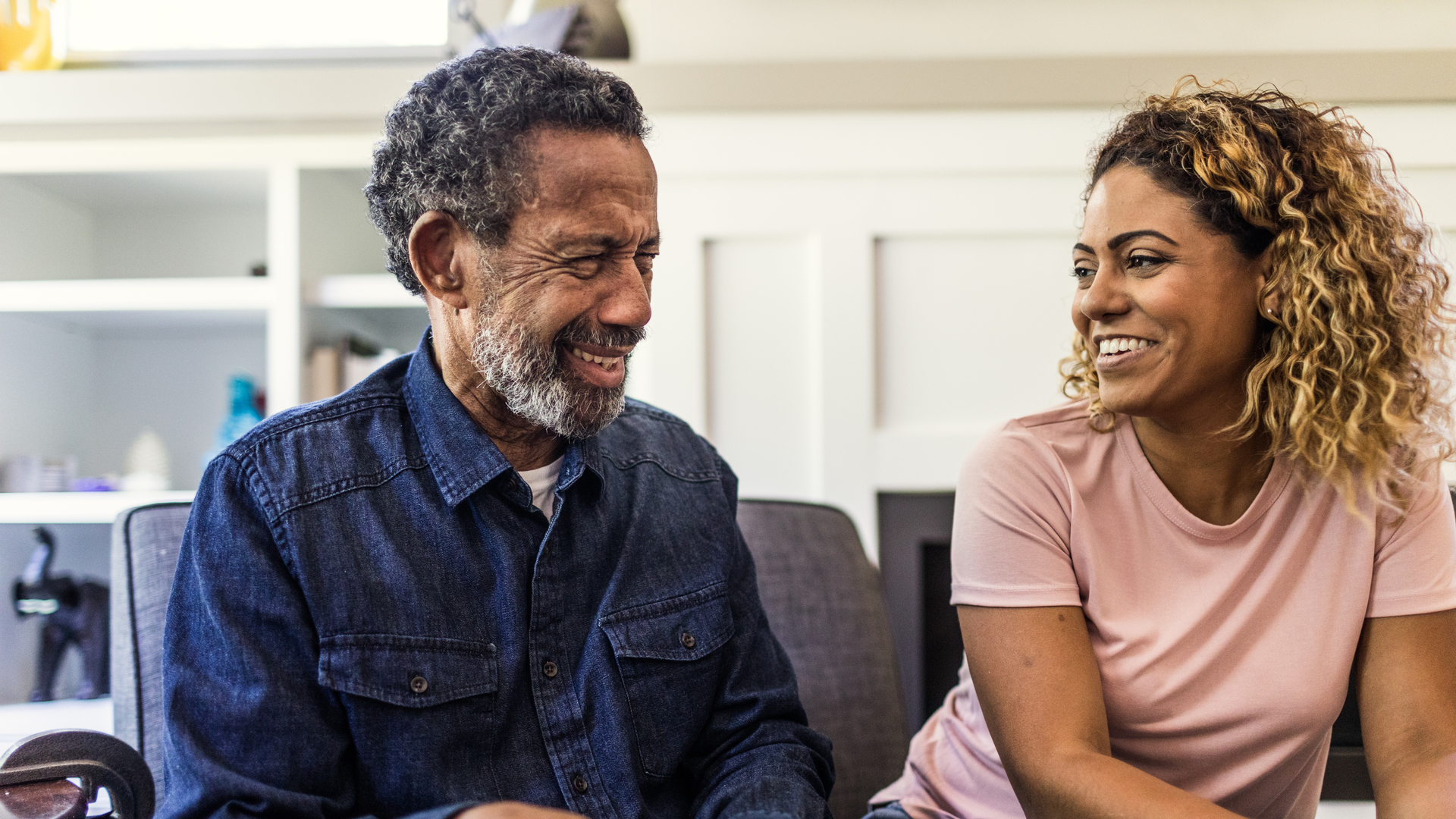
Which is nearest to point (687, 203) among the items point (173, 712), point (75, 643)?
point (173, 712)

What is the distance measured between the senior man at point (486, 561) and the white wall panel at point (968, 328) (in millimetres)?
863

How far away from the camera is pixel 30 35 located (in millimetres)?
1956

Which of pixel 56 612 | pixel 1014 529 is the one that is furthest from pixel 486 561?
pixel 56 612

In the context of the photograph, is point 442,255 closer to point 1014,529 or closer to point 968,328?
point 1014,529

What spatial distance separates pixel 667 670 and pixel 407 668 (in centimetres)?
25

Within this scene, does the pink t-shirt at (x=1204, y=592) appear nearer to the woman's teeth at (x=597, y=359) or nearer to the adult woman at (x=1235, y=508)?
the adult woman at (x=1235, y=508)

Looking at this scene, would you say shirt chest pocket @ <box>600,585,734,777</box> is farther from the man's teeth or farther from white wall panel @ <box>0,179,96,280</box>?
white wall panel @ <box>0,179,96,280</box>

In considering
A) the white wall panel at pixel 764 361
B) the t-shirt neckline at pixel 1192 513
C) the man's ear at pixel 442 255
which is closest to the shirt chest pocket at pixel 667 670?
the man's ear at pixel 442 255

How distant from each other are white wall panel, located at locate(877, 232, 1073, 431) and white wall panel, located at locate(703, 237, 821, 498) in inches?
5.4

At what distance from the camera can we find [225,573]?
34.6 inches

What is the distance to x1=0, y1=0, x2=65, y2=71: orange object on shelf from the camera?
1.94m

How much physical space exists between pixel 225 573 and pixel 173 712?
0.11 metres

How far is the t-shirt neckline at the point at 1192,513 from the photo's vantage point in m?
1.07

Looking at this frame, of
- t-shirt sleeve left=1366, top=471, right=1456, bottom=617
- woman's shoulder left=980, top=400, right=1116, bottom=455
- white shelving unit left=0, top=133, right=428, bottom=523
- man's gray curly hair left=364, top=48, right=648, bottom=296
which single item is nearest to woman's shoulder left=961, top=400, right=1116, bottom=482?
woman's shoulder left=980, top=400, right=1116, bottom=455
